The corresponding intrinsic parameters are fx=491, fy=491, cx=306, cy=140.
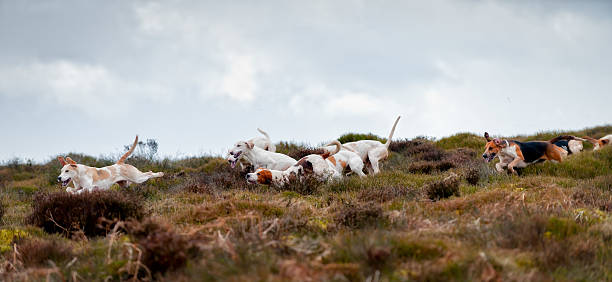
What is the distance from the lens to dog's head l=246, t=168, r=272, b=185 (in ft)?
29.4

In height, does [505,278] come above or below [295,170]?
below

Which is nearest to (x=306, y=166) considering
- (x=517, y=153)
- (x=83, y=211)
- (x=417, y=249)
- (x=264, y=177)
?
(x=264, y=177)

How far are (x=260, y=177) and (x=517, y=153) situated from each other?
4885 millimetres

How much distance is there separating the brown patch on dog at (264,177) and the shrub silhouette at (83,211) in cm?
296

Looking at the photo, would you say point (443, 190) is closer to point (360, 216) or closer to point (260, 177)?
point (360, 216)

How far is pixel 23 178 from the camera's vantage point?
688 inches

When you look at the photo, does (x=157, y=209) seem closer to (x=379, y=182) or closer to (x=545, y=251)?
(x=379, y=182)

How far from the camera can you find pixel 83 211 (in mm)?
6016

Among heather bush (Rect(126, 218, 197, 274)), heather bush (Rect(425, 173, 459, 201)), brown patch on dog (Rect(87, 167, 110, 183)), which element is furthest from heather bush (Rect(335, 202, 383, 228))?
brown patch on dog (Rect(87, 167, 110, 183))

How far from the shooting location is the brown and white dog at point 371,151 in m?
12.0

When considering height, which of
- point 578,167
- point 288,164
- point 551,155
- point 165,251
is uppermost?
point 288,164

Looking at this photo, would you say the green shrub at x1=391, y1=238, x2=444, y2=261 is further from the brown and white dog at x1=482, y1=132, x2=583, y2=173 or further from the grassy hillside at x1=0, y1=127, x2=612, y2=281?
the brown and white dog at x1=482, y1=132, x2=583, y2=173

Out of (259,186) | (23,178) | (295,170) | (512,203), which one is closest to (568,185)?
(512,203)

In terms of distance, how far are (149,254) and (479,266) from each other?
7.72 feet
